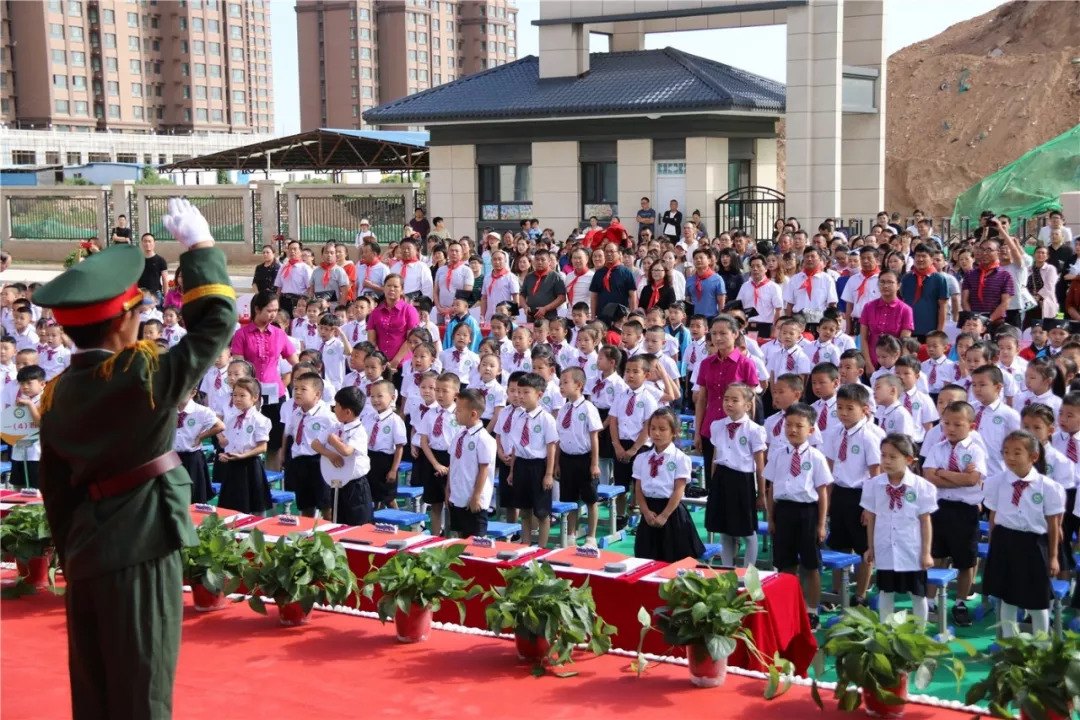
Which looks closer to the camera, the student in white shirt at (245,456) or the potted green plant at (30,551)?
the potted green plant at (30,551)

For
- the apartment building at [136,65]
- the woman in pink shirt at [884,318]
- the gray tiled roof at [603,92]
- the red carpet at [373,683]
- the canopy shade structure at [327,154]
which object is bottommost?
the red carpet at [373,683]

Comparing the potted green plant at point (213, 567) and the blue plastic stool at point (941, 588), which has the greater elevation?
Result: the potted green plant at point (213, 567)

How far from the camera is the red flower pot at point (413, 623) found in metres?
6.51

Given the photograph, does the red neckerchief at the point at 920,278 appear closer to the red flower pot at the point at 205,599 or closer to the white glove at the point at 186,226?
the red flower pot at the point at 205,599

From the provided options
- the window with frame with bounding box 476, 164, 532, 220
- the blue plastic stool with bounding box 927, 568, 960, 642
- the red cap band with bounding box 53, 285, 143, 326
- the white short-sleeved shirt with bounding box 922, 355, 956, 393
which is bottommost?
the blue plastic stool with bounding box 927, 568, 960, 642

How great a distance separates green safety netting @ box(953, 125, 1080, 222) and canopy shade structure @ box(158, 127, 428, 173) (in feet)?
44.2

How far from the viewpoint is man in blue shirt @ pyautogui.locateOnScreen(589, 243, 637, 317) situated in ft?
49.9

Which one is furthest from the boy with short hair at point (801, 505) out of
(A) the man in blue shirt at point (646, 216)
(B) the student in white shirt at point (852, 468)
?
(A) the man in blue shirt at point (646, 216)

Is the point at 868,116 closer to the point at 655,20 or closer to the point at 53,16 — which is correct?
the point at 655,20

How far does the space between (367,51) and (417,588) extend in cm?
11516

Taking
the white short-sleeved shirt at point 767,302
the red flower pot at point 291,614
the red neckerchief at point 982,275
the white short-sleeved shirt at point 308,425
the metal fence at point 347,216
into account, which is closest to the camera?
the red flower pot at point 291,614

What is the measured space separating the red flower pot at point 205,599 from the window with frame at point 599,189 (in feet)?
61.9

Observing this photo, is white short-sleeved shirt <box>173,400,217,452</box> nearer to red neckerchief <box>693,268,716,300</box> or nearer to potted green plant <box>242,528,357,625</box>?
potted green plant <box>242,528,357,625</box>

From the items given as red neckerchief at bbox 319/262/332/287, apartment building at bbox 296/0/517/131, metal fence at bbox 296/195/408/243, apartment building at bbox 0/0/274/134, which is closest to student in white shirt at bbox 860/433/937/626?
red neckerchief at bbox 319/262/332/287
